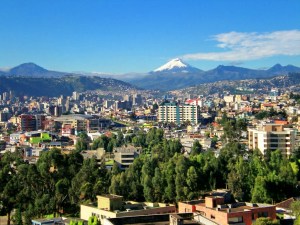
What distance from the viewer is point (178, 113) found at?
280ft

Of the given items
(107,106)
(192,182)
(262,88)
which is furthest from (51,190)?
(262,88)

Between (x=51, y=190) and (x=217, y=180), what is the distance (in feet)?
28.2

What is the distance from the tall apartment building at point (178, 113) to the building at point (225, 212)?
63823mm

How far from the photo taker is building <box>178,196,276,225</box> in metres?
16.6

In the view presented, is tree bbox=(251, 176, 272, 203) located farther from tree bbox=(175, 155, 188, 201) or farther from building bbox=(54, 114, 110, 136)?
building bbox=(54, 114, 110, 136)

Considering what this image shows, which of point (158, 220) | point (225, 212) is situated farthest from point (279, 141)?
point (158, 220)

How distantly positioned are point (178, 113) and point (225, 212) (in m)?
68.7

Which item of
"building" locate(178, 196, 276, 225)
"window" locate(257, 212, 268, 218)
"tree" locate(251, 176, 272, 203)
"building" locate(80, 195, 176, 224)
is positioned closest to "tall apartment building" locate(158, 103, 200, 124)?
"tree" locate(251, 176, 272, 203)

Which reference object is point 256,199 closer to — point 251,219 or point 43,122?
point 251,219

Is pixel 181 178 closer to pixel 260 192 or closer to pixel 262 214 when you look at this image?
pixel 260 192

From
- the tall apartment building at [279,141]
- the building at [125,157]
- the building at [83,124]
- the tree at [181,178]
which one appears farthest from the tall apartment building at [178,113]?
the tree at [181,178]

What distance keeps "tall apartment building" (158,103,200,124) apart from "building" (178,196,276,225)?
2513 inches

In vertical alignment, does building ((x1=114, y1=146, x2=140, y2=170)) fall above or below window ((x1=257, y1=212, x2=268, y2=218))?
below

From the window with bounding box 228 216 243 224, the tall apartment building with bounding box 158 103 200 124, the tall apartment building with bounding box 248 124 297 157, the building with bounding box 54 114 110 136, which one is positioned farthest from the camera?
the tall apartment building with bounding box 158 103 200 124
